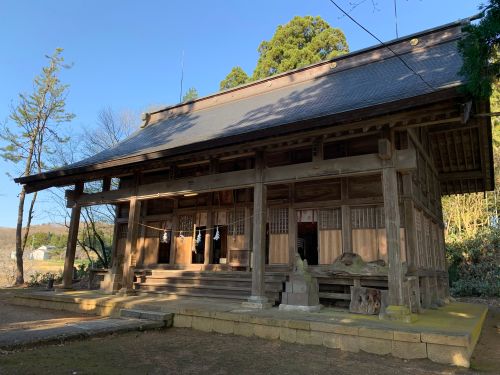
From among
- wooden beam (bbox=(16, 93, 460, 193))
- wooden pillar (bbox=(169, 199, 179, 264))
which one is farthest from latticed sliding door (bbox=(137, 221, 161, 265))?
wooden beam (bbox=(16, 93, 460, 193))

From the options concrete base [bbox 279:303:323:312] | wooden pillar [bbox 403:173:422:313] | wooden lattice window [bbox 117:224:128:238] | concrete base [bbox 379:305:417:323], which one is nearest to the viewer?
concrete base [bbox 379:305:417:323]

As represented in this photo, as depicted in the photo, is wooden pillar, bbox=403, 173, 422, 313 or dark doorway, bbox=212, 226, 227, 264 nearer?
wooden pillar, bbox=403, 173, 422, 313

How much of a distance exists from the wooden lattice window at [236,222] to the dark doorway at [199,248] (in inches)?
42.9

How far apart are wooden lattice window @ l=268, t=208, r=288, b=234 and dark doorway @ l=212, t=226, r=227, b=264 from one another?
6.30 ft

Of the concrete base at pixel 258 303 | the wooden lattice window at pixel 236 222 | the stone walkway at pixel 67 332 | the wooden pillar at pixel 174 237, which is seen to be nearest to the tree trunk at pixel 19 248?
the wooden pillar at pixel 174 237

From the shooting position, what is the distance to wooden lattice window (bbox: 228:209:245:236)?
1171 cm

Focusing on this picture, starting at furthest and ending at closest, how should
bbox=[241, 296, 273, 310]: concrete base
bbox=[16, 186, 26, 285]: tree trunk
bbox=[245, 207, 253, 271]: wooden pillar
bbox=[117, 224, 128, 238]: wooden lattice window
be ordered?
bbox=[16, 186, 26, 285]: tree trunk < bbox=[117, 224, 128, 238]: wooden lattice window < bbox=[245, 207, 253, 271]: wooden pillar < bbox=[241, 296, 273, 310]: concrete base

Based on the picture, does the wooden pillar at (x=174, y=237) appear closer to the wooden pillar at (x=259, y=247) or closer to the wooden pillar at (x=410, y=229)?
the wooden pillar at (x=259, y=247)

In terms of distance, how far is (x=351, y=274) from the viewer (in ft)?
26.6

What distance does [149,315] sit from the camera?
812cm

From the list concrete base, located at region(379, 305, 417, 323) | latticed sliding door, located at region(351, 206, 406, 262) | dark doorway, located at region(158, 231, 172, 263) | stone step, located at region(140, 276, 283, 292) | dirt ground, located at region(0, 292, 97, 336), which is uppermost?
latticed sliding door, located at region(351, 206, 406, 262)

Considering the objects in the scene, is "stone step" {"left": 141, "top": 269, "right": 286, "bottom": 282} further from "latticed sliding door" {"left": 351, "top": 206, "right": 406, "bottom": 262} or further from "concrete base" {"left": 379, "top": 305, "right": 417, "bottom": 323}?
"concrete base" {"left": 379, "top": 305, "right": 417, "bottom": 323}

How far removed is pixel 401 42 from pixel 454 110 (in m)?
6.43

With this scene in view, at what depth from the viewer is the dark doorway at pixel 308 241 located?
39.0 ft
